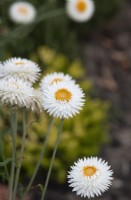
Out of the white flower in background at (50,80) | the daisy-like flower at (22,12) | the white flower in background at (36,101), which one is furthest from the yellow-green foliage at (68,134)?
the white flower in background at (36,101)

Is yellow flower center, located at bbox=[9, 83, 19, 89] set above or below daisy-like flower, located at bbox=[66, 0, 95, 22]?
below

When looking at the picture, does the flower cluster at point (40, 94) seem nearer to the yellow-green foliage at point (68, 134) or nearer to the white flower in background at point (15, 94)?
the white flower in background at point (15, 94)

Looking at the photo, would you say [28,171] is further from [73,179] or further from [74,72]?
[73,179]

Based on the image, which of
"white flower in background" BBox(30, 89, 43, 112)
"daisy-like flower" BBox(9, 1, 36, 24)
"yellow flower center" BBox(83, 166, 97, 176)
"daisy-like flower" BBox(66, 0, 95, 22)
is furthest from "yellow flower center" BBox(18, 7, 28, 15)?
"yellow flower center" BBox(83, 166, 97, 176)

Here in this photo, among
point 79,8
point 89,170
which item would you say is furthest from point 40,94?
point 79,8

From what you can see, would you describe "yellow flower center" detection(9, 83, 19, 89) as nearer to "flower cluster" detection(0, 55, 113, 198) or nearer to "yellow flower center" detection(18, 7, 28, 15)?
"flower cluster" detection(0, 55, 113, 198)
